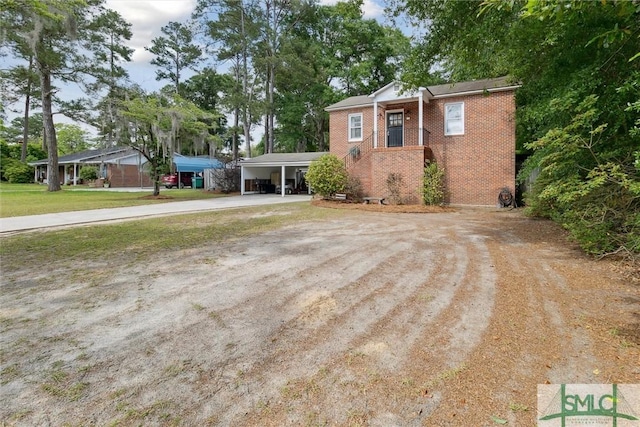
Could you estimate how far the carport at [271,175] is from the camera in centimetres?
2350

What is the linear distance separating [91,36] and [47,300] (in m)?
26.7

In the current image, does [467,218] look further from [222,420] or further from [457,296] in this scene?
[222,420]

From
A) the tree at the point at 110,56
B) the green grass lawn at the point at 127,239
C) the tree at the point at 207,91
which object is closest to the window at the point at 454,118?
the green grass lawn at the point at 127,239

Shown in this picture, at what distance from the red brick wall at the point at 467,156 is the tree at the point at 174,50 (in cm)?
3115

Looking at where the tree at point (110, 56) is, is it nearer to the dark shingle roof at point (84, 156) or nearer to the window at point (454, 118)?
the dark shingle roof at point (84, 156)

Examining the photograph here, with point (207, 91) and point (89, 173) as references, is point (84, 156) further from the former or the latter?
point (207, 91)

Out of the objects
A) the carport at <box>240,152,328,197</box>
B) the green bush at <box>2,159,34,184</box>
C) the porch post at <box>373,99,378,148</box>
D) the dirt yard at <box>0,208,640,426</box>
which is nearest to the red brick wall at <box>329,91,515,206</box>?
the porch post at <box>373,99,378,148</box>

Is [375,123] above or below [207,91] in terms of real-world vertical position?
below

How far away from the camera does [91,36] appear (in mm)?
23859

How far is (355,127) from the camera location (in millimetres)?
18766

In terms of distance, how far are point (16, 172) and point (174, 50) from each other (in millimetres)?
20718

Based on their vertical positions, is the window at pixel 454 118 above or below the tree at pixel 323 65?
below

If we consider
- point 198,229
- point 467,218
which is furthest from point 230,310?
point 467,218

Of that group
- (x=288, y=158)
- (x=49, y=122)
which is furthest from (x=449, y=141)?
(x=49, y=122)
